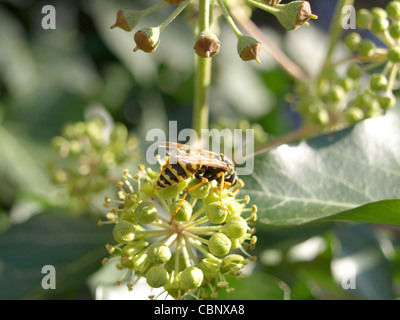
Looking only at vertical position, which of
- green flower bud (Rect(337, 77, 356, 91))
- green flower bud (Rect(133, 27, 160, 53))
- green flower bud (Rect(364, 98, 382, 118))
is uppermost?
green flower bud (Rect(337, 77, 356, 91))

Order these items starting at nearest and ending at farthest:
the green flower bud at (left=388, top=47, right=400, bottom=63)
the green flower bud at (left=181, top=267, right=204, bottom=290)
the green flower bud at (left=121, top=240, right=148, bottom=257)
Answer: the green flower bud at (left=181, top=267, right=204, bottom=290) < the green flower bud at (left=121, top=240, right=148, bottom=257) < the green flower bud at (left=388, top=47, right=400, bottom=63)

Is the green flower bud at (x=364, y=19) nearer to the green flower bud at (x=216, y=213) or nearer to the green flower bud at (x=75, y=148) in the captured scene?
the green flower bud at (x=216, y=213)

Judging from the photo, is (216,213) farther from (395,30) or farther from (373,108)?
(395,30)

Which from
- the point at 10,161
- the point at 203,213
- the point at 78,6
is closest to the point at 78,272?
the point at 203,213

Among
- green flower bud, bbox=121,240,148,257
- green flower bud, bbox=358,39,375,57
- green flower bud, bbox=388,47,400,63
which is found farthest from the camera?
green flower bud, bbox=358,39,375,57

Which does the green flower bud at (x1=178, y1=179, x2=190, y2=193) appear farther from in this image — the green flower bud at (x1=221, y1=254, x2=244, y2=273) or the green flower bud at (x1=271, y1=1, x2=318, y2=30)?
the green flower bud at (x1=271, y1=1, x2=318, y2=30)

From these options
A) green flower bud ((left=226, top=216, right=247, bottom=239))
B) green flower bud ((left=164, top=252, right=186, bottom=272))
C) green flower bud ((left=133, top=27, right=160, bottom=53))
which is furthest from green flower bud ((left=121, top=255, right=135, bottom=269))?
green flower bud ((left=133, top=27, right=160, bottom=53))

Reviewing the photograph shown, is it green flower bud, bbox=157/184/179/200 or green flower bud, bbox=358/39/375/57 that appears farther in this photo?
green flower bud, bbox=358/39/375/57
